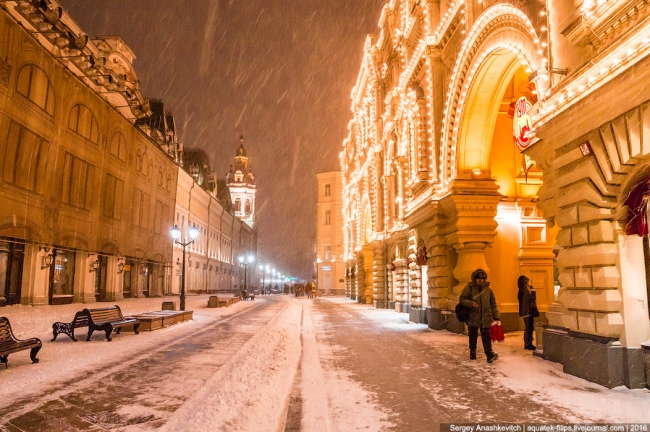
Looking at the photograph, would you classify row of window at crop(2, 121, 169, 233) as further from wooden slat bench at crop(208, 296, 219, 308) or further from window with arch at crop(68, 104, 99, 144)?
wooden slat bench at crop(208, 296, 219, 308)

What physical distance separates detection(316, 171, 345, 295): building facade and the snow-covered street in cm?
5895

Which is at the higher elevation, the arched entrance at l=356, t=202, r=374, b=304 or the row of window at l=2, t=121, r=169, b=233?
the row of window at l=2, t=121, r=169, b=233

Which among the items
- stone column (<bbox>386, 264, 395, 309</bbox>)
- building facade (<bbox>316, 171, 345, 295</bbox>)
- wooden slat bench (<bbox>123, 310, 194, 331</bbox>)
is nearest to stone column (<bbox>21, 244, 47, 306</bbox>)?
wooden slat bench (<bbox>123, 310, 194, 331</bbox>)

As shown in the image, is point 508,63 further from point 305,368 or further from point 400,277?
point 400,277

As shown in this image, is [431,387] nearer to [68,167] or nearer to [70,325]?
[70,325]

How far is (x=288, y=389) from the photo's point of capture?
733 cm

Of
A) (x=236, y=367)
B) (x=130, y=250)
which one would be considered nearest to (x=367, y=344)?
(x=236, y=367)

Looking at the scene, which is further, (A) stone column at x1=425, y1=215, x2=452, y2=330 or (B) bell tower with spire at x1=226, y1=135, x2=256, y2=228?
(B) bell tower with spire at x1=226, y1=135, x2=256, y2=228

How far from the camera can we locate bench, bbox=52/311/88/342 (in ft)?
40.5

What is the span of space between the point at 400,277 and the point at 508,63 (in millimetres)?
14283

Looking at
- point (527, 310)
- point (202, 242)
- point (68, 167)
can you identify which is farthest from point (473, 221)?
point (202, 242)

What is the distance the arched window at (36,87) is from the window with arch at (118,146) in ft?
22.9

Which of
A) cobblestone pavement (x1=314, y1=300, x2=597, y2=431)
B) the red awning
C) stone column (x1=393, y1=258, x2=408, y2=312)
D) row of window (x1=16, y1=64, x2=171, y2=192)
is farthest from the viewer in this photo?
stone column (x1=393, y1=258, x2=408, y2=312)

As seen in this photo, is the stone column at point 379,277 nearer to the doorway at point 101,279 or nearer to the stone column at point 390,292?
the stone column at point 390,292
